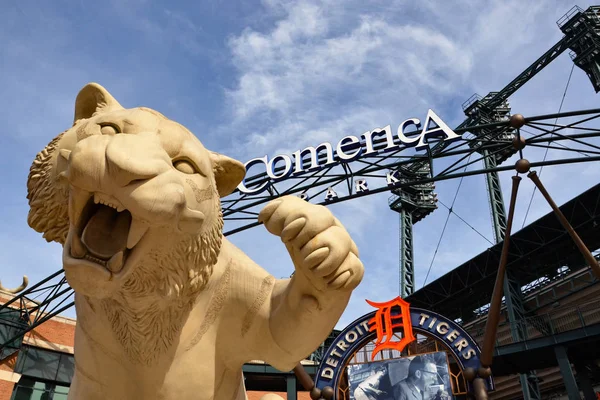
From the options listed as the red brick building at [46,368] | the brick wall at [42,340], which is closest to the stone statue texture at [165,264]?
the red brick building at [46,368]

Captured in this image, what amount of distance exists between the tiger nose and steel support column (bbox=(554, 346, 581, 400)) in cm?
1266

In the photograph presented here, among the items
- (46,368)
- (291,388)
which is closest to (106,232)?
(291,388)

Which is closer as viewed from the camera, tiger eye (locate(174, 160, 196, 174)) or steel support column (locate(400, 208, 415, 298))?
tiger eye (locate(174, 160, 196, 174))

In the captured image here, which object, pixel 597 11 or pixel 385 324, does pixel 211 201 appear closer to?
pixel 385 324

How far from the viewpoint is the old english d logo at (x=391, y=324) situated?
11203 millimetres

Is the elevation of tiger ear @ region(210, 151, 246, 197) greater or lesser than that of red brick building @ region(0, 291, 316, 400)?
lesser

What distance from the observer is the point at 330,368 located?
37.9ft

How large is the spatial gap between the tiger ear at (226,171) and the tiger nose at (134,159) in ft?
1.54

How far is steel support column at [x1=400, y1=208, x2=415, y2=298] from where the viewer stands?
24.6m

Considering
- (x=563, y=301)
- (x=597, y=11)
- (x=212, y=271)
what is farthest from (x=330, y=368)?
(x=597, y=11)

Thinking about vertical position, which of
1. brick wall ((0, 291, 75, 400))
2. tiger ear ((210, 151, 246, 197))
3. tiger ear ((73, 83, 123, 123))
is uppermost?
brick wall ((0, 291, 75, 400))

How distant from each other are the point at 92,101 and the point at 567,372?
42.6 ft

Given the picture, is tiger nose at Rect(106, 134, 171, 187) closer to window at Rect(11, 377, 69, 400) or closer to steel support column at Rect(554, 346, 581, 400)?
steel support column at Rect(554, 346, 581, 400)

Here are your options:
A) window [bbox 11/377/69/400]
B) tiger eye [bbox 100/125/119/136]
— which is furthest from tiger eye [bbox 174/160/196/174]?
window [bbox 11/377/69/400]
